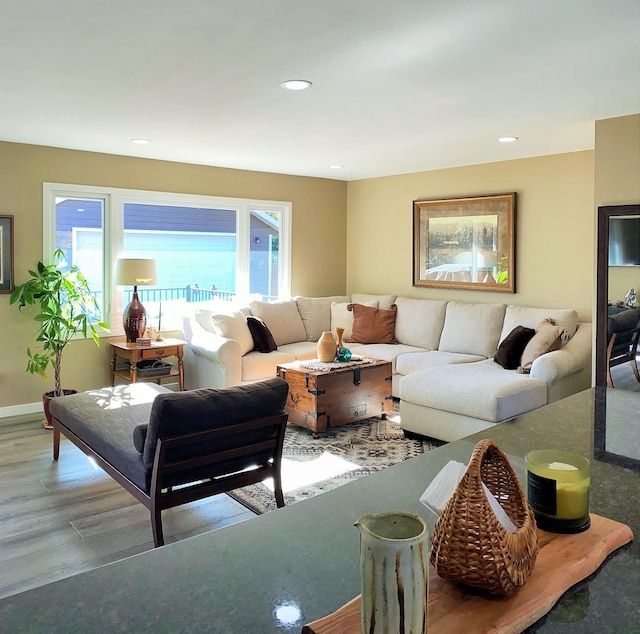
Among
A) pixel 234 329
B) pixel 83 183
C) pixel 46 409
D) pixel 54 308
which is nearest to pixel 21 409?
pixel 46 409

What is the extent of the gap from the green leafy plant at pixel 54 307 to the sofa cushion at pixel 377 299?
2857 millimetres

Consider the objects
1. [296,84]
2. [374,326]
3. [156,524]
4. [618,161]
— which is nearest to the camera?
[156,524]

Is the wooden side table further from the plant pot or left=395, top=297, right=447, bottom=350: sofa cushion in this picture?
left=395, top=297, right=447, bottom=350: sofa cushion

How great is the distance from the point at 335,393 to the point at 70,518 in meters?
2.13

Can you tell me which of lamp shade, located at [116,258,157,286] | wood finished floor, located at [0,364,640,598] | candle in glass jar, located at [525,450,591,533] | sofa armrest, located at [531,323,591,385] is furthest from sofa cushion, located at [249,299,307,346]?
candle in glass jar, located at [525,450,591,533]

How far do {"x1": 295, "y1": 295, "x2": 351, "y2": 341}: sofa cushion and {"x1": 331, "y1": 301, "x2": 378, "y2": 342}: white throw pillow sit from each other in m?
0.07

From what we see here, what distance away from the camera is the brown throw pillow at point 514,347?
4.97 m

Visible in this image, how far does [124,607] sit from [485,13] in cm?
234

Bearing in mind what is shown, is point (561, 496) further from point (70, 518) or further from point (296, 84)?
point (70, 518)

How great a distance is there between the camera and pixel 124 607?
34.3 inches

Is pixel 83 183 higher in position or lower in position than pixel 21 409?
higher

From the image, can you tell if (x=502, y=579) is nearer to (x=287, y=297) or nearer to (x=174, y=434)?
(x=174, y=434)

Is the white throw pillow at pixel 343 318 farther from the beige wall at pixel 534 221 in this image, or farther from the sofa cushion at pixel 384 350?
the beige wall at pixel 534 221

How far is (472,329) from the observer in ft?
19.1
